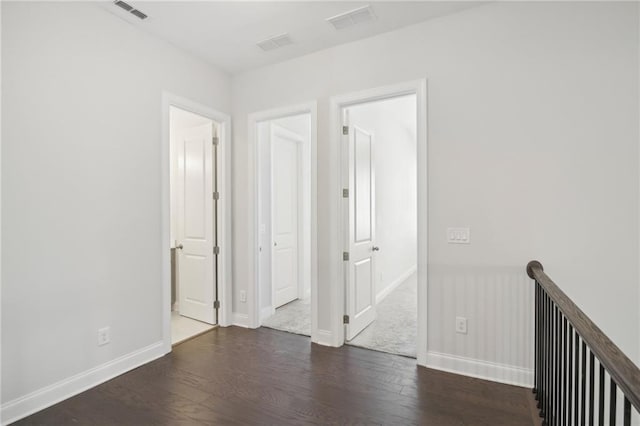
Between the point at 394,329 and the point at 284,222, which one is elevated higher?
the point at 284,222

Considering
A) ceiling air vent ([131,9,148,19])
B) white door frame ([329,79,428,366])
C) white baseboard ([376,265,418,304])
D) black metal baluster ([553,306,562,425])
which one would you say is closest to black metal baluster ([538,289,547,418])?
black metal baluster ([553,306,562,425])

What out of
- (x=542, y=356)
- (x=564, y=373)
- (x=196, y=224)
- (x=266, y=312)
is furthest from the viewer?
(x=266, y=312)

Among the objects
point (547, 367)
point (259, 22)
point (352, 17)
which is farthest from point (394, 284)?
point (259, 22)

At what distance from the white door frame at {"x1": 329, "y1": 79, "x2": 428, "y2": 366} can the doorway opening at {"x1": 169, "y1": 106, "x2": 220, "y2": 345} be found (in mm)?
1422

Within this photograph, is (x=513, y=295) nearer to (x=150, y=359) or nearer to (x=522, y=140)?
(x=522, y=140)

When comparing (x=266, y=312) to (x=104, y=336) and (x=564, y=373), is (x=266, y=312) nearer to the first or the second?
(x=104, y=336)

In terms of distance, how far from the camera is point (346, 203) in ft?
10.7

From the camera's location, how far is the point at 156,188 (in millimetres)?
2979

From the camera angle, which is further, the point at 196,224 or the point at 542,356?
the point at 196,224

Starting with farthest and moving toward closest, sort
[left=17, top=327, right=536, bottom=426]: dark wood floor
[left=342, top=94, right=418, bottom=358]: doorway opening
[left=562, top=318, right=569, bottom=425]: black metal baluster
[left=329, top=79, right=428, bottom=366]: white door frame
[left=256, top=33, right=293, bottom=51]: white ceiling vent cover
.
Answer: [left=342, top=94, right=418, bottom=358]: doorway opening → [left=256, top=33, right=293, bottom=51]: white ceiling vent cover → [left=329, top=79, right=428, bottom=366]: white door frame → [left=17, top=327, right=536, bottom=426]: dark wood floor → [left=562, top=318, right=569, bottom=425]: black metal baluster

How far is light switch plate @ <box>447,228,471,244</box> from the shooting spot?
104 inches

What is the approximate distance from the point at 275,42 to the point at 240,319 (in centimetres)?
292

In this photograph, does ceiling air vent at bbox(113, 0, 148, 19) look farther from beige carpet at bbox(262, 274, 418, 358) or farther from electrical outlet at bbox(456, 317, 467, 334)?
electrical outlet at bbox(456, 317, 467, 334)

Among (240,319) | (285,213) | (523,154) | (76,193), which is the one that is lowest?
(240,319)
